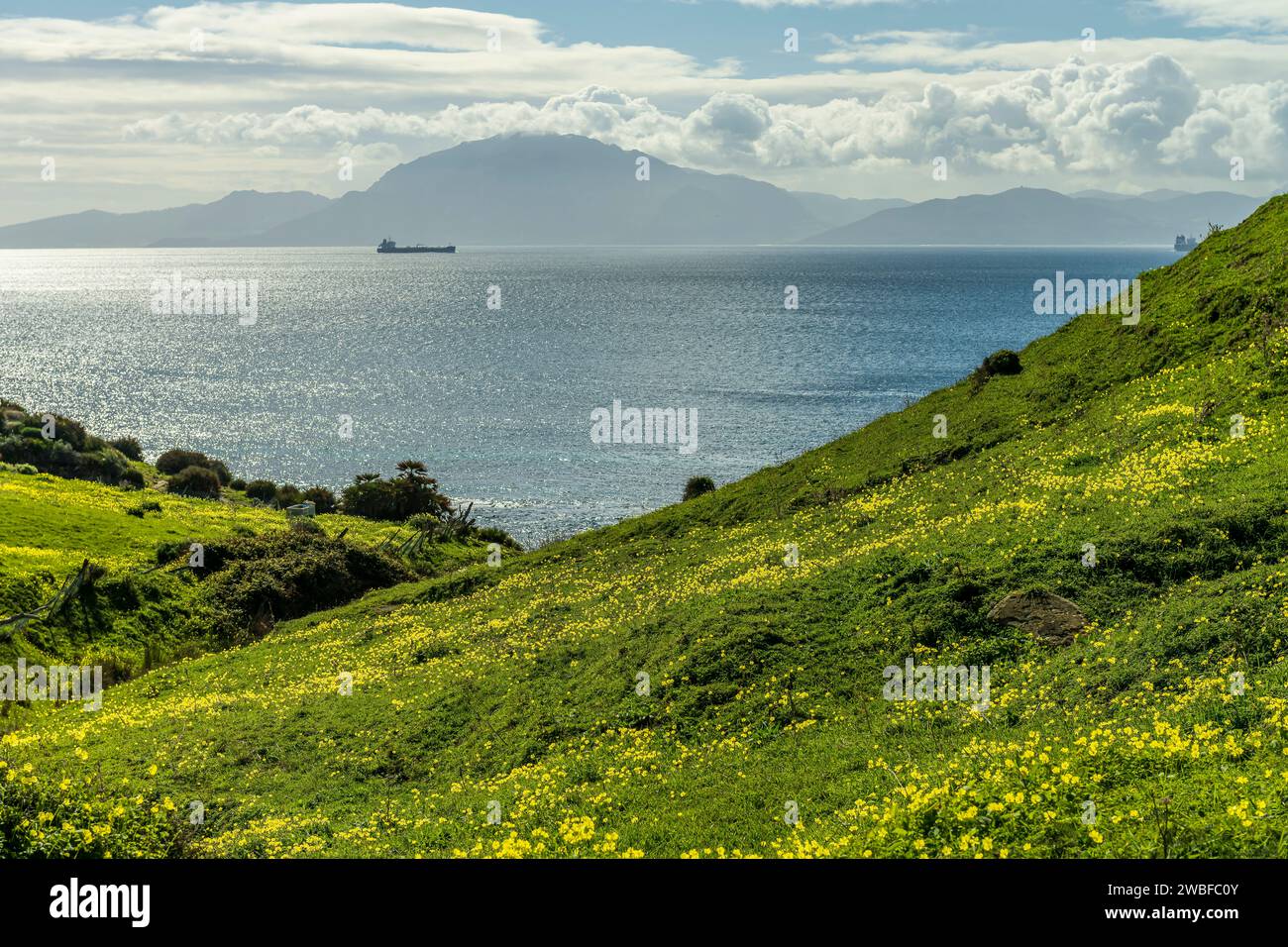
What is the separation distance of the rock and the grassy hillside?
387 mm

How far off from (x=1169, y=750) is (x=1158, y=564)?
11175 mm

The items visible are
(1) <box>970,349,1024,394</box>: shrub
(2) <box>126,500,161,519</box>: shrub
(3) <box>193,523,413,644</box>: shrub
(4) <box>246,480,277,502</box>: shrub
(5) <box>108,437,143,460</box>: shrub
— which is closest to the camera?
(3) <box>193,523,413,644</box>: shrub

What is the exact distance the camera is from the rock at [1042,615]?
23781 mm

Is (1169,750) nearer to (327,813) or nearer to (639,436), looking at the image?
(327,813)

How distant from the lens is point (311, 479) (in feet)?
348

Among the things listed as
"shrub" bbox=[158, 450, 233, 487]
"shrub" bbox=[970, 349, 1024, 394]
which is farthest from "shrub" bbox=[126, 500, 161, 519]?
"shrub" bbox=[970, 349, 1024, 394]

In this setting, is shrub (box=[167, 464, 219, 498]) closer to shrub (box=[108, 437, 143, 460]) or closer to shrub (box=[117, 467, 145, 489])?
shrub (box=[117, 467, 145, 489])

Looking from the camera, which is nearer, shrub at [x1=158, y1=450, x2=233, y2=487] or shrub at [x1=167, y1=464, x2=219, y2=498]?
shrub at [x1=167, y1=464, x2=219, y2=498]

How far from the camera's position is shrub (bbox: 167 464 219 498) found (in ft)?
274

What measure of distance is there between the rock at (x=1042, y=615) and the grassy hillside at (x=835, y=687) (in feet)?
1.27

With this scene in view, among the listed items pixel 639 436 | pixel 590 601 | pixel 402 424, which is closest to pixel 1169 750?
pixel 590 601

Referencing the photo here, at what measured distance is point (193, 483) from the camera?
83.9 m

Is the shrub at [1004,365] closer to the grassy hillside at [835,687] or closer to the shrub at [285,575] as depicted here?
the grassy hillside at [835,687]

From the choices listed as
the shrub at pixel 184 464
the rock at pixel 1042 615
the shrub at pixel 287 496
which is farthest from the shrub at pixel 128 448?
the rock at pixel 1042 615
